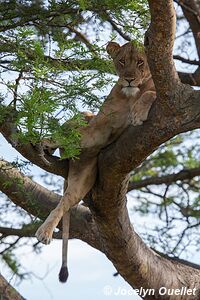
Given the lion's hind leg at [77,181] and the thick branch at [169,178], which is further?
the thick branch at [169,178]

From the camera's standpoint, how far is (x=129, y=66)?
3471mm

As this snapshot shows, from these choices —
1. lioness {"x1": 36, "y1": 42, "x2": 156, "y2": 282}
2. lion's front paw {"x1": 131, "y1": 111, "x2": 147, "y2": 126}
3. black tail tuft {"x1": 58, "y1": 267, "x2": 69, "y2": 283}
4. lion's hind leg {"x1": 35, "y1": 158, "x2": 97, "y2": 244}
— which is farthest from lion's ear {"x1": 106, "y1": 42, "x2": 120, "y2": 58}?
black tail tuft {"x1": 58, "y1": 267, "x2": 69, "y2": 283}

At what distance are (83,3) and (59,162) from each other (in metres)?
0.94

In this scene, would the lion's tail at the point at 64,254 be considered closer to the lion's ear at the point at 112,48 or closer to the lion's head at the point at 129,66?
the lion's head at the point at 129,66

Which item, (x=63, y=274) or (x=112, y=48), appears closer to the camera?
(x=112, y=48)

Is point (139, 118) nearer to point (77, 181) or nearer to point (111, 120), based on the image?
point (111, 120)

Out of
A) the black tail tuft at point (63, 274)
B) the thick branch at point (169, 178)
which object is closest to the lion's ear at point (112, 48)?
the black tail tuft at point (63, 274)

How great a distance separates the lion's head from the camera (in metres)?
3.39

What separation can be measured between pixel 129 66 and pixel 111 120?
0.99 ft

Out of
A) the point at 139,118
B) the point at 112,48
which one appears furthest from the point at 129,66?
the point at 139,118

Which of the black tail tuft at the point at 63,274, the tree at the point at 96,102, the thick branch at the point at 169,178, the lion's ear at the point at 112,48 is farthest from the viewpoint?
the thick branch at the point at 169,178

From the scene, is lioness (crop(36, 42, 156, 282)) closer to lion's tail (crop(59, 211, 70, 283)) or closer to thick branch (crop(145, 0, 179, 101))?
lion's tail (crop(59, 211, 70, 283))

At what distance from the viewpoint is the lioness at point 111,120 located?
11.0 ft

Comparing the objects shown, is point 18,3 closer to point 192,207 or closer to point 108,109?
point 108,109
